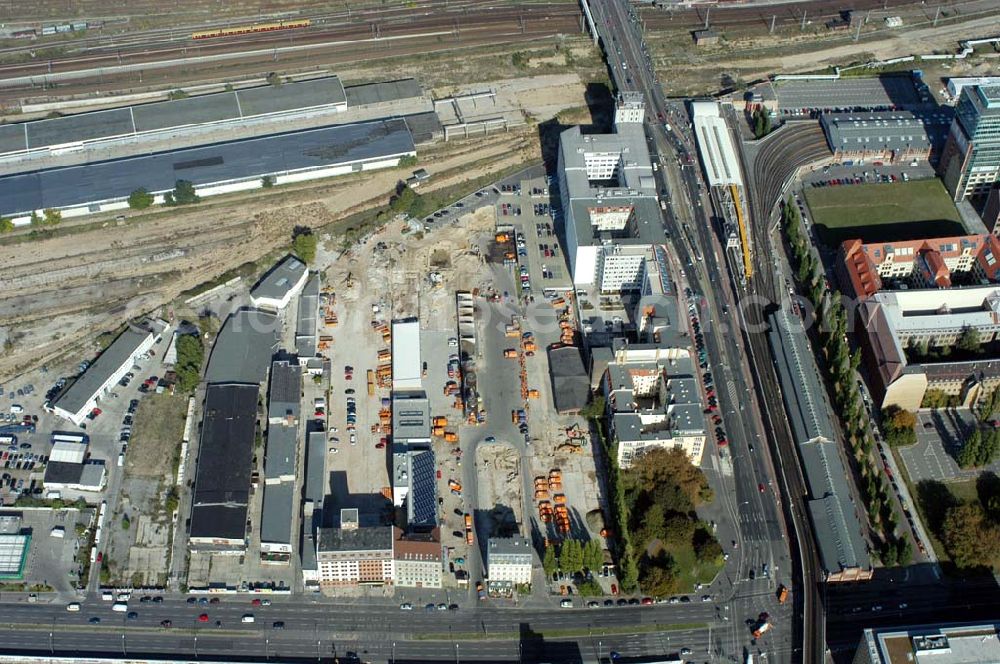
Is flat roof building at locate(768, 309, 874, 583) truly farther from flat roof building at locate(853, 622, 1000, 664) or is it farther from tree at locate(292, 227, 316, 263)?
tree at locate(292, 227, 316, 263)

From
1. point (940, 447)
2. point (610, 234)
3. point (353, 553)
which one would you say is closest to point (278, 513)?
point (353, 553)

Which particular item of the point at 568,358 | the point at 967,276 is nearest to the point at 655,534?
the point at 568,358

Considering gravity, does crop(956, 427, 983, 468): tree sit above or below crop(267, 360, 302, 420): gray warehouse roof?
below

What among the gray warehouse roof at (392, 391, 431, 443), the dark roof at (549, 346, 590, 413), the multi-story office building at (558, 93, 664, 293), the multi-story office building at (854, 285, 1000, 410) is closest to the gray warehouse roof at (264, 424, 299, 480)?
the gray warehouse roof at (392, 391, 431, 443)

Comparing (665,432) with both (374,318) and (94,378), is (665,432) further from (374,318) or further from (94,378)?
(94,378)

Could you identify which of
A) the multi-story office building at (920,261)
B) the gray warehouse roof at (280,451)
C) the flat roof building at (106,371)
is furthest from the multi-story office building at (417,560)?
the multi-story office building at (920,261)

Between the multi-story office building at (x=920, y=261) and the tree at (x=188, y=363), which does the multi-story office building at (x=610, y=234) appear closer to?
the multi-story office building at (x=920, y=261)

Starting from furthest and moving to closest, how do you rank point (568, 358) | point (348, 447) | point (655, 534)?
point (568, 358)
point (348, 447)
point (655, 534)
